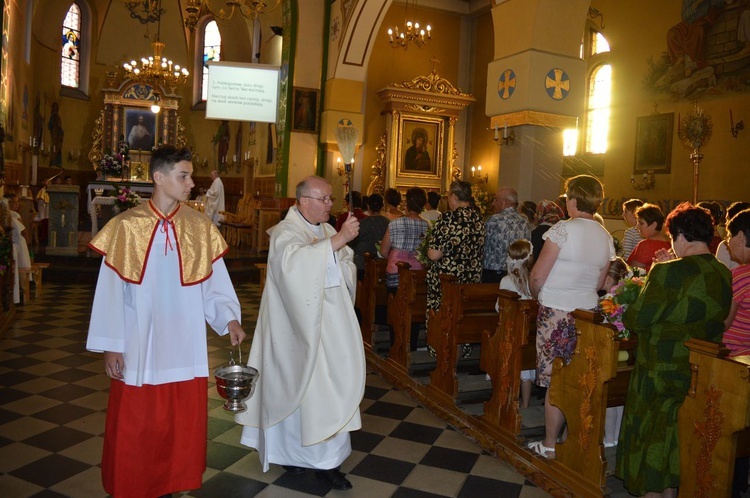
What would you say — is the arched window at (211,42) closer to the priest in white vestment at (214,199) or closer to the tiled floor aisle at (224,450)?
the priest in white vestment at (214,199)

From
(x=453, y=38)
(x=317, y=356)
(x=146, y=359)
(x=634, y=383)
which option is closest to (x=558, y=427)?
(x=634, y=383)

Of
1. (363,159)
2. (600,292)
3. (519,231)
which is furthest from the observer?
(363,159)

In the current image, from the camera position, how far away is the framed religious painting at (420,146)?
15664 millimetres

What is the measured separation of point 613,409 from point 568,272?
1056 millimetres

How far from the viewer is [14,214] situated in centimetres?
817

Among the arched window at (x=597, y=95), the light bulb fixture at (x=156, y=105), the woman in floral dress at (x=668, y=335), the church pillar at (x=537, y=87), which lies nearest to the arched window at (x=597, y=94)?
the arched window at (x=597, y=95)

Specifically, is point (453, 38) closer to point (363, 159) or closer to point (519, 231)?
point (363, 159)

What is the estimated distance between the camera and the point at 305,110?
13.5 meters

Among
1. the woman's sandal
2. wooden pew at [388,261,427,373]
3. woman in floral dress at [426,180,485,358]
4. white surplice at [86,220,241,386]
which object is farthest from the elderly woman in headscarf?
white surplice at [86,220,241,386]

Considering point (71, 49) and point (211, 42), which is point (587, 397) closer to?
point (211, 42)

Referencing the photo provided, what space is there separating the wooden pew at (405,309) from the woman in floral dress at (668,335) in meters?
2.64

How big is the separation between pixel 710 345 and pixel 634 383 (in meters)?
0.43

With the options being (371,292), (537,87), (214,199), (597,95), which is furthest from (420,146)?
(371,292)

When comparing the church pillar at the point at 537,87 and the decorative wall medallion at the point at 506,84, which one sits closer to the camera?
the church pillar at the point at 537,87
